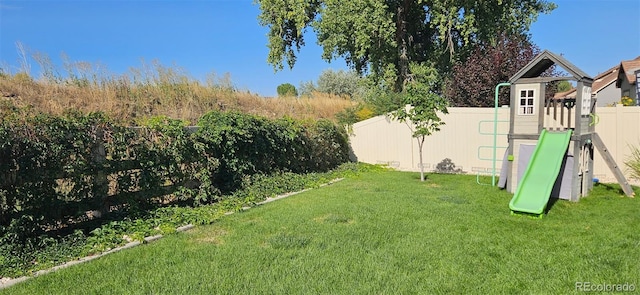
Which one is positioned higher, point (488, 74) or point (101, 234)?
point (488, 74)

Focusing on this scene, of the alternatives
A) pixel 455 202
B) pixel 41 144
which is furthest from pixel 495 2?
pixel 41 144

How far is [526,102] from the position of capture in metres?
7.58

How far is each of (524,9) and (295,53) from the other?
10.1 metres

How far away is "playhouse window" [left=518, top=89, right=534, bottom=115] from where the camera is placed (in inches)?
297

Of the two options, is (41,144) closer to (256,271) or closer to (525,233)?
(256,271)

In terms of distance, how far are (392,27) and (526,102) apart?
8896 millimetres

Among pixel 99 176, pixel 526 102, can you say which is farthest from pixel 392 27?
pixel 99 176

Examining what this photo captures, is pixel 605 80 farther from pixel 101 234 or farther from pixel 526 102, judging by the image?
pixel 101 234

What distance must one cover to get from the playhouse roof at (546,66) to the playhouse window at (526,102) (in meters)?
0.30

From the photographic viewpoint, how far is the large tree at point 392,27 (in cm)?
1541

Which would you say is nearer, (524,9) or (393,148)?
(393,148)

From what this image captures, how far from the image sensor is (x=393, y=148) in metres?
11.4

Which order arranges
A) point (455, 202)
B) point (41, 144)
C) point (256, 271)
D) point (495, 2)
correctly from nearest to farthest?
1. point (256, 271)
2. point (41, 144)
3. point (455, 202)
4. point (495, 2)

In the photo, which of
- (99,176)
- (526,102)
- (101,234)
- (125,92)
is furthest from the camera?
(125,92)
